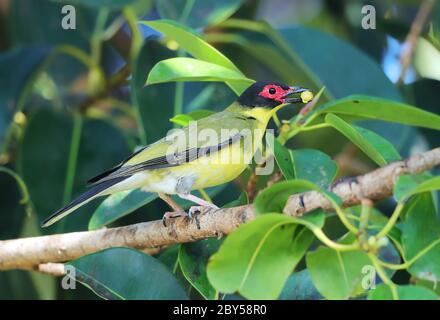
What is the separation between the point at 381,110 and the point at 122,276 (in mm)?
1102

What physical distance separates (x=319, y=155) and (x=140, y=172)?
0.77 meters

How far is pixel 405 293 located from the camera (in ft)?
7.11

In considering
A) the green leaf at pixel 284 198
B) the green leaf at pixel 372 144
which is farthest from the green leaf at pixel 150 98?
the green leaf at pixel 284 198

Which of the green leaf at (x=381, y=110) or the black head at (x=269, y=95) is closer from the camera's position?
the green leaf at (x=381, y=110)

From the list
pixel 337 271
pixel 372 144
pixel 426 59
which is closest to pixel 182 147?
pixel 372 144

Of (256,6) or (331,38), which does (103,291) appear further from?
(256,6)

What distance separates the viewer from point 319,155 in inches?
119

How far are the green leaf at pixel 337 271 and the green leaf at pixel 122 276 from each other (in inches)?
22.6

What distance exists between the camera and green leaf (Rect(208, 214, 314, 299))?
2211mm

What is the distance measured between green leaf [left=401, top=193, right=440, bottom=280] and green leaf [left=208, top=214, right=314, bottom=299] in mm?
299

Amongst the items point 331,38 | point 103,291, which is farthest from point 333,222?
point 103,291

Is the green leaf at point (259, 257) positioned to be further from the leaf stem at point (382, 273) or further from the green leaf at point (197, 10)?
the green leaf at point (197, 10)

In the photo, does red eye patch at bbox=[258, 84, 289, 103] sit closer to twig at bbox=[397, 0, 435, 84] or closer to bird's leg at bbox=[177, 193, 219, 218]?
bird's leg at bbox=[177, 193, 219, 218]

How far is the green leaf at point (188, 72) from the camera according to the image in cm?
287
